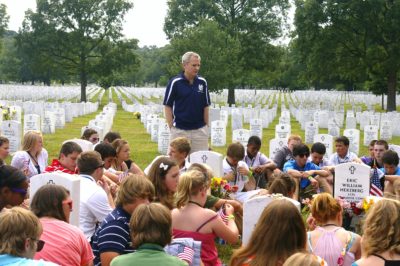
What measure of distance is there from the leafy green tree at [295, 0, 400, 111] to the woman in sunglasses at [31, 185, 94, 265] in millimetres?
37955

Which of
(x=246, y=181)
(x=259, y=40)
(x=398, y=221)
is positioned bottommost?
(x=246, y=181)

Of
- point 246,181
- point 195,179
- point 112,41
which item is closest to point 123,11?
point 112,41

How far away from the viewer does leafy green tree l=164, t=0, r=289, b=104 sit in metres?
53.0

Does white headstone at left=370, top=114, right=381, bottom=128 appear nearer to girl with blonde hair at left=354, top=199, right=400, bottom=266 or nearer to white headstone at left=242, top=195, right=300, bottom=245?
white headstone at left=242, top=195, right=300, bottom=245

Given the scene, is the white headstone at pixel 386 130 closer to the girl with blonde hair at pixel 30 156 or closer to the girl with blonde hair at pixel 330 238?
the girl with blonde hair at pixel 30 156

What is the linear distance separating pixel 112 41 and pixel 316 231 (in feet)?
167

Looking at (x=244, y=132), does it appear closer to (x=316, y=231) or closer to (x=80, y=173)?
(x=80, y=173)

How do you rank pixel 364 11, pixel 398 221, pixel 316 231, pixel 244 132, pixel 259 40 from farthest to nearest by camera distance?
1. pixel 259 40
2. pixel 364 11
3. pixel 244 132
4. pixel 316 231
5. pixel 398 221

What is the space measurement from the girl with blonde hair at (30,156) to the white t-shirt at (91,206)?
294 cm

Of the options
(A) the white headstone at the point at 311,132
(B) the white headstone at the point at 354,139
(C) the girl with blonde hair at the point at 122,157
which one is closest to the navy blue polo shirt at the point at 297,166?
(C) the girl with blonde hair at the point at 122,157

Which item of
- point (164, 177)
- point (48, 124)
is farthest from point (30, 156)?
point (48, 124)

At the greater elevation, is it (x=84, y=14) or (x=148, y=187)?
(x=84, y=14)

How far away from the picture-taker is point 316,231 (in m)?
5.89

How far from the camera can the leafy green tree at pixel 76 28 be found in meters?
55.0
